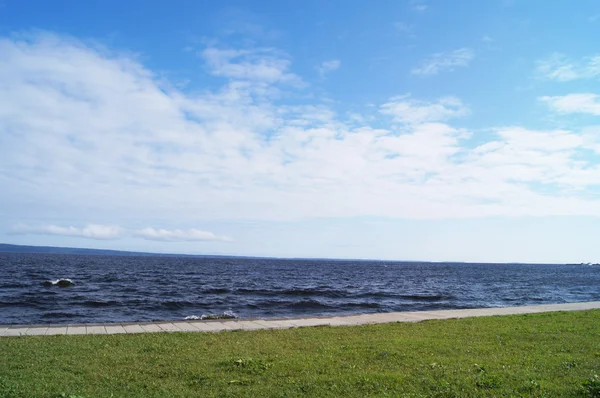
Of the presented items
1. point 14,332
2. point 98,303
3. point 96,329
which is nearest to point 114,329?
point 96,329

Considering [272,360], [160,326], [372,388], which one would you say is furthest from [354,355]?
[160,326]

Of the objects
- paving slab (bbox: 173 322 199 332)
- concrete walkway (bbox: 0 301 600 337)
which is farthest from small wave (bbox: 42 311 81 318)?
paving slab (bbox: 173 322 199 332)

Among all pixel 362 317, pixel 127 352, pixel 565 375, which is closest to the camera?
pixel 565 375

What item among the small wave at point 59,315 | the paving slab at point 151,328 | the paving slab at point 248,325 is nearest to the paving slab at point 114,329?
the paving slab at point 151,328

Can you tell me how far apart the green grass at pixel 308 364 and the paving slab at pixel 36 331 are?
997mm

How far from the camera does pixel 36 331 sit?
1252 centimetres

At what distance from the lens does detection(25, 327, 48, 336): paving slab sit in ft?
39.5

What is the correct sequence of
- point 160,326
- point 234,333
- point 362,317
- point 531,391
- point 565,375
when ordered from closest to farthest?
point 531,391, point 565,375, point 234,333, point 160,326, point 362,317

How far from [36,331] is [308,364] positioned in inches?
340

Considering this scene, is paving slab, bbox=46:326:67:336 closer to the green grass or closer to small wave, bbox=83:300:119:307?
the green grass

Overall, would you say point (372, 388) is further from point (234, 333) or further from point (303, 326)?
point (303, 326)

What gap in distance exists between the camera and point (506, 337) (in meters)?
11.8

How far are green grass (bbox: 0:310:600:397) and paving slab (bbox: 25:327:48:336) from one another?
100cm

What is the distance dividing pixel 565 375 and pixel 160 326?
36.3ft
